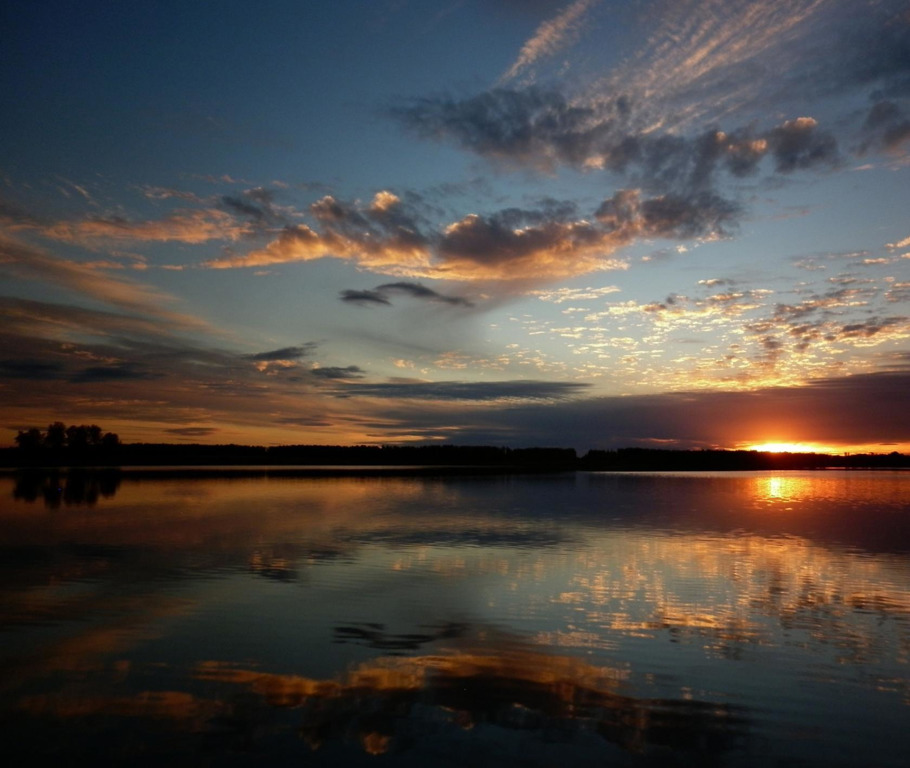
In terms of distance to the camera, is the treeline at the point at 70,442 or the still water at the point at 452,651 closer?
the still water at the point at 452,651

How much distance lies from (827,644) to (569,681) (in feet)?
20.5

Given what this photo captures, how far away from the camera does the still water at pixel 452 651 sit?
9.19 meters

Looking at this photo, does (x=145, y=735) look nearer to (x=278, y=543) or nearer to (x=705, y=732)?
(x=705, y=732)

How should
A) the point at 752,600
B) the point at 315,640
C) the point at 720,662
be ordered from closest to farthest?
the point at 720,662
the point at 315,640
the point at 752,600

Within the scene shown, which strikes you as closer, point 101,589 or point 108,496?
point 101,589

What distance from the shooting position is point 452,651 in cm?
1327

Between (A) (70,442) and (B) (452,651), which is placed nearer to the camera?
(B) (452,651)

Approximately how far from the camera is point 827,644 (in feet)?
46.4

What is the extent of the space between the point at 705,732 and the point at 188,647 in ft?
30.6

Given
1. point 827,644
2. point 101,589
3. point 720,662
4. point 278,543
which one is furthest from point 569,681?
point 278,543

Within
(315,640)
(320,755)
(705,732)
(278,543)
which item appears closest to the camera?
(320,755)

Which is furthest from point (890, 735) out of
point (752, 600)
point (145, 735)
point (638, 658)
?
point (145, 735)

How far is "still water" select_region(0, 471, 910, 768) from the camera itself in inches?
362

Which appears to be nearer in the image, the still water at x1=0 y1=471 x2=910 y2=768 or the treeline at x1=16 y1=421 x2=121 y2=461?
the still water at x1=0 y1=471 x2=910 y2=768
